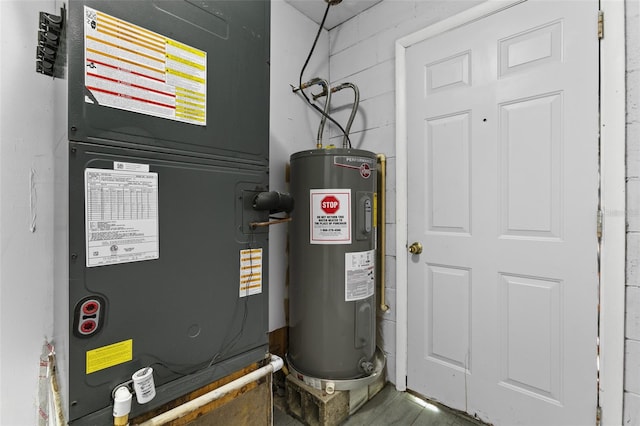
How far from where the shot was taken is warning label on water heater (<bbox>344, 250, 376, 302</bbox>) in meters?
1.63

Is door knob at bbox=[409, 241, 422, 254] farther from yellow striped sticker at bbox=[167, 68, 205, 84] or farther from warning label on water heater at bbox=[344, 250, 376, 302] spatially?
yellow striped sticker at bbox=[167, 68, 205, 84]

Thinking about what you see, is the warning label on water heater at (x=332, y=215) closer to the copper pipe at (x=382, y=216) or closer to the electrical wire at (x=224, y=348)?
the copper pipe at (x=382, y=216)

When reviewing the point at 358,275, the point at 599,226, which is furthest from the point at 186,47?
the point at 599,226

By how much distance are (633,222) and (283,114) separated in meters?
1.86

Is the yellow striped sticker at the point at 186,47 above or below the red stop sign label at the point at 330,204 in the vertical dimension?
above

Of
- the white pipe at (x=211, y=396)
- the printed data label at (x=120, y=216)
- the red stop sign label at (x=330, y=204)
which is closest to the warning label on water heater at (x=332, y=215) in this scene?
the red stop sign label at (x=330, y=204)

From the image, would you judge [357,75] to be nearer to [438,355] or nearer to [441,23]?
[441,23]

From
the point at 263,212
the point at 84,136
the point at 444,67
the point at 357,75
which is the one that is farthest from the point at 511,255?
the point at 84,136

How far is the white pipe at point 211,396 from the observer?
2.77 feet

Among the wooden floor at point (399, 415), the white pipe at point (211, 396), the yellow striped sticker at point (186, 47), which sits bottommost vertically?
the wooden floor at point (399, 415)

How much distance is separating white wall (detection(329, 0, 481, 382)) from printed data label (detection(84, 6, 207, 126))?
4.27ft

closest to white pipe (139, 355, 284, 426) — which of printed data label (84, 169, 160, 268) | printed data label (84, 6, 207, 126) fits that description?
printed data label (84, 169, 160, 268)

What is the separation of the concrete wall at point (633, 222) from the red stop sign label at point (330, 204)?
1.26 metres

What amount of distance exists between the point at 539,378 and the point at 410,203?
42.7 inches
